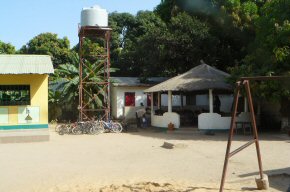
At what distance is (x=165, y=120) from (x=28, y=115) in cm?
795

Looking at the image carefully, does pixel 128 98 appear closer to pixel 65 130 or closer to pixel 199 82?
pixel 199 82

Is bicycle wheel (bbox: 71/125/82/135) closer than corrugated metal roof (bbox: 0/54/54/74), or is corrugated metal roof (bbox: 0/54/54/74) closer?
corrugated metal roof (bbox: 0/54/54/74)

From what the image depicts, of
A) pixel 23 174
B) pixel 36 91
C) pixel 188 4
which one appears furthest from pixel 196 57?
pixel 23 174

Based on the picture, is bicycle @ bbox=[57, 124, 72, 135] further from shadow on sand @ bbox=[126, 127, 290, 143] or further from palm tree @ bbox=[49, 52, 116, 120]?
palm tree @ bbox=[49, 52, 116, 120]

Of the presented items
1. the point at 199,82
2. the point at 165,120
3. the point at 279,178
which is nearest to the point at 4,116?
the point at 165,120

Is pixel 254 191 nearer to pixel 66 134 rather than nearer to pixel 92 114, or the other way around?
pixel 66 134

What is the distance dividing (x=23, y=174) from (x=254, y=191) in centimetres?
565

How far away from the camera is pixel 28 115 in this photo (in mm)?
18719

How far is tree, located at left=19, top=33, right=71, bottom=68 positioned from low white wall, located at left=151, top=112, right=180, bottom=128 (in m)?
19.9

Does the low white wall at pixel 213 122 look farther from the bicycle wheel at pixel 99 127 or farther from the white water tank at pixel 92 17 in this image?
the white water tank at pixel 92 17

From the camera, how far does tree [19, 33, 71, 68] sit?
139 ft

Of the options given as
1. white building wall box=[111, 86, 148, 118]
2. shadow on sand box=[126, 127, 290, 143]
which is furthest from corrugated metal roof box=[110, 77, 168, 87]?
shadow on sand box=[126, 127, 290, 143]

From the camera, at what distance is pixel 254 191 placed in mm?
7926

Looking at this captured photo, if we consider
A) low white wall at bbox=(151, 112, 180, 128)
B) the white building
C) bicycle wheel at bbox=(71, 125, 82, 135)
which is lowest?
bicycle wheel at bbox=(71, 125, 82, 135)
